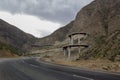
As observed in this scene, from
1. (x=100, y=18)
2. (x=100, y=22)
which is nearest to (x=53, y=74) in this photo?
(x=100, y=22)

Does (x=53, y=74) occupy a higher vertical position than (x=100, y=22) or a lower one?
lower

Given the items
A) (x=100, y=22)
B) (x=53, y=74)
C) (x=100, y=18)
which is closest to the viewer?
(x=53, y=74)

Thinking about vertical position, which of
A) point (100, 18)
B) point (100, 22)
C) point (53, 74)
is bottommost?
point (53, 74)

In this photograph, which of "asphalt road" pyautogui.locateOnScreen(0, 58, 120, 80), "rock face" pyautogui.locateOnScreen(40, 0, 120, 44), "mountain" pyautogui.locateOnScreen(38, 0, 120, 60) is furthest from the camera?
"rock face" pyautogui.locateOnScreen(40, 0, 120, 44)

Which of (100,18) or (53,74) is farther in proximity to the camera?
(100,18)

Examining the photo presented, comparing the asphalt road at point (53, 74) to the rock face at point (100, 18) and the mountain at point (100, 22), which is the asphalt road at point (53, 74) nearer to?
the mountain at point (100, 22)

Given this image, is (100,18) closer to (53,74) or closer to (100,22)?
(100,22)

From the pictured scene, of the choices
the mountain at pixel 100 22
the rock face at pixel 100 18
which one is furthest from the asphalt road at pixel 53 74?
the rock face at pixel 100 18

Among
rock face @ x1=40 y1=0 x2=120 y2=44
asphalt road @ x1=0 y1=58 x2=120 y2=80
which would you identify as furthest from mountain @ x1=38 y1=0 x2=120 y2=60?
asphalt road @ x1=0 y1=58 x2=120 y2=80

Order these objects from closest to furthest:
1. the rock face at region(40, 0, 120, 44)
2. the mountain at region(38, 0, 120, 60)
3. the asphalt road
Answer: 1. the asphalt road
2. the mountain at region(38, 0, 120, 60)
3. the rock face at region(40, 0, 120, 44)

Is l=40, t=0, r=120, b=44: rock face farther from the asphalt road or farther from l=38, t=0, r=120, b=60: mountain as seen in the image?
the asphalt road

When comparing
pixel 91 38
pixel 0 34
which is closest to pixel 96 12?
pixel 91 38

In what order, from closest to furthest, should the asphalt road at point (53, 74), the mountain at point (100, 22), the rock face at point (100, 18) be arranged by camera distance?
the asphalt road at point (53, 74) → the mountain at point (100, 22) → the rock face at point (100, 18)

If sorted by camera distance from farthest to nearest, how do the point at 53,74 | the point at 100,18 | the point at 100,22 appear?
the point at 100,18 → the point at 100,22 → the point at 53,74
